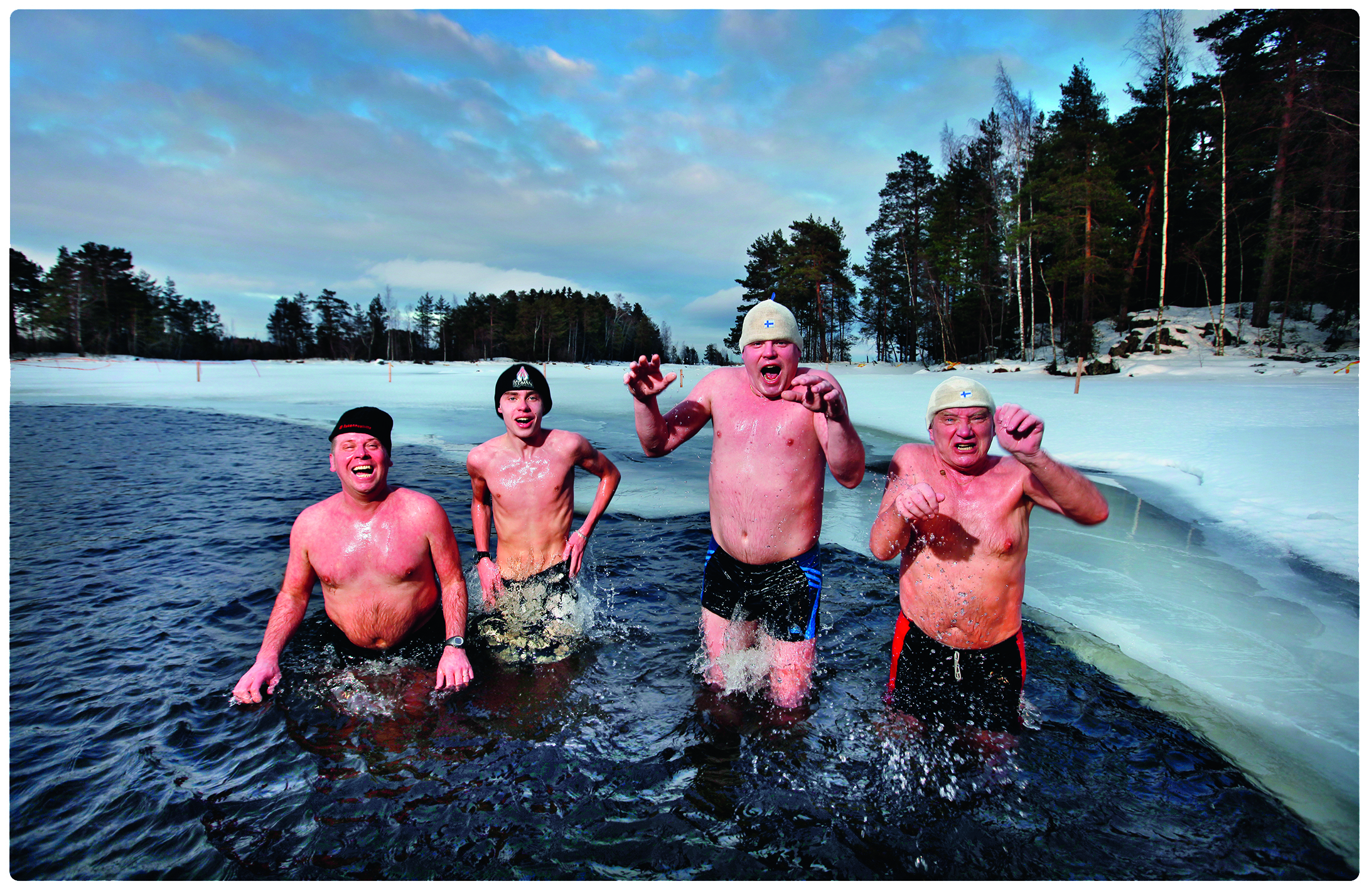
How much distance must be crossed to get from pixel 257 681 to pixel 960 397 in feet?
9.68

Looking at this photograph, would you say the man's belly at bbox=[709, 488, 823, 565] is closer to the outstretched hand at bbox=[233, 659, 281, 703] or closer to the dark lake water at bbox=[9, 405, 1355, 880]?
the dark lake water at bbox=[9, 405, 1355, 880]

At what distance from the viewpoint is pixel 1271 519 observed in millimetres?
4902

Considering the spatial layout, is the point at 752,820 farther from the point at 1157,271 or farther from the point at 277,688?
the point at 1157,271

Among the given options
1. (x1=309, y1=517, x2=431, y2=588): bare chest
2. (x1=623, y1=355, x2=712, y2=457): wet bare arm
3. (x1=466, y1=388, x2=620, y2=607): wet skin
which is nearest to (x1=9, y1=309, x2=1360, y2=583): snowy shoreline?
(x1=623, y1=355, x2=712, y2=457): wet bare arm

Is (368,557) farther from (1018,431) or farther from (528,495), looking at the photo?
(1018,431)

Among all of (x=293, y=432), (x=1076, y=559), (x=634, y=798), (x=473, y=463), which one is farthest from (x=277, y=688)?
(x=293, y=432)

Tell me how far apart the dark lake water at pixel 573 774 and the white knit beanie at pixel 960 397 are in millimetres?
1423

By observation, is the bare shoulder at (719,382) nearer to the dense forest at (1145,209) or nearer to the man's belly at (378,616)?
the man's belly at (378,616)

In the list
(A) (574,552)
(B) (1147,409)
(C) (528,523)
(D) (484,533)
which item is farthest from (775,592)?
(B) (1147,409)

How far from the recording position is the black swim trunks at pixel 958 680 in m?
2.40

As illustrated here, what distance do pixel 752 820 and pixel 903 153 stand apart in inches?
1543

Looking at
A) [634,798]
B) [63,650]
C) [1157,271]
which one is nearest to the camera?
[634,798]

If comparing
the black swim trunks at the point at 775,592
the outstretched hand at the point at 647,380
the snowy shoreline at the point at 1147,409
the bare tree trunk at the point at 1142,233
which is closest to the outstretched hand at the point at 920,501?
the black swim trunks at the point at 775,592

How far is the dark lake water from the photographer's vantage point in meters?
2.05
